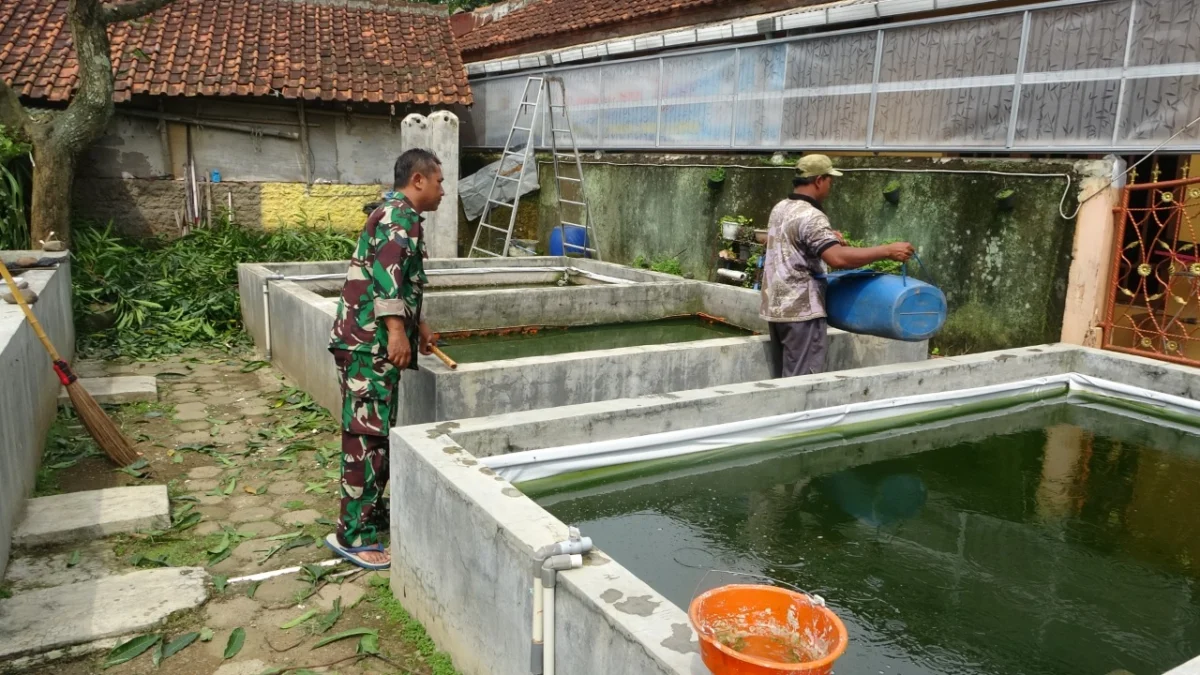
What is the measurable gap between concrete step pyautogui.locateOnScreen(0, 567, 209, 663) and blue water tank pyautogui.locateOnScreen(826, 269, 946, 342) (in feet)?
12.9

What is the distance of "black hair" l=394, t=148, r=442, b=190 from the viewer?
3.72 m

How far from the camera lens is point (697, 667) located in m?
1.87

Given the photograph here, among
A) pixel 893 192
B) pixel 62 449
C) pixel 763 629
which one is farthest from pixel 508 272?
pixel 763 629

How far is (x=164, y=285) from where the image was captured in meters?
9.09

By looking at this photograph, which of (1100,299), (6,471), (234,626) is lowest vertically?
(234,626)

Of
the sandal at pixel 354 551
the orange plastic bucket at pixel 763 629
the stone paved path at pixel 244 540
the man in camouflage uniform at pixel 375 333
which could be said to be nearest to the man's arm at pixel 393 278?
the man in camouflage uniform at pixel 375 333

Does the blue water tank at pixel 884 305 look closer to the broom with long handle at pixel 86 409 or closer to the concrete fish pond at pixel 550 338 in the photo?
the concrete fish pond at pixel 550 338

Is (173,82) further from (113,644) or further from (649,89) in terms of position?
(113,644)

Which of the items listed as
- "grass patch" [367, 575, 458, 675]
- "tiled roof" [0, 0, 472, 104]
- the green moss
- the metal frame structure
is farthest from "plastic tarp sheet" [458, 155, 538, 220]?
"grass patch" [367, 575, 458, 675]

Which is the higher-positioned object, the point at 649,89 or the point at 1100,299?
the point at 649,89

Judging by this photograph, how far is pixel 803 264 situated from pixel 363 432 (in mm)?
2903

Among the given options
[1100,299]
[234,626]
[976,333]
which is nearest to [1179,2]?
[1100,299]

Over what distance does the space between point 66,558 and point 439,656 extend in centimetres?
201

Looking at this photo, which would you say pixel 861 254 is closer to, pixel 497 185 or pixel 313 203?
pixel 497 185
